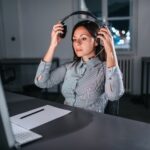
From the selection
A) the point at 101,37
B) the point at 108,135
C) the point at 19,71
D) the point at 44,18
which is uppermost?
the point at 44,18

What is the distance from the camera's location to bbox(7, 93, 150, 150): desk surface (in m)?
0.84

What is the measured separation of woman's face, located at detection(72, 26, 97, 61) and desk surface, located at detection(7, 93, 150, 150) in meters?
0.38

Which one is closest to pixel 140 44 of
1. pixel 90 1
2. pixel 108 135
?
Answer: pixel 90 1

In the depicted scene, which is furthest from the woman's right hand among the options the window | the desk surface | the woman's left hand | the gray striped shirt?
the window

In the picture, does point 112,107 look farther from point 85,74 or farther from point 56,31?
point 56,31

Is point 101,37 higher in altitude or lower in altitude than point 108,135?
higher

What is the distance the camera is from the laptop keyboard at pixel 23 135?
892 mm

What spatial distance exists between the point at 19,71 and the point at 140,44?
213cm

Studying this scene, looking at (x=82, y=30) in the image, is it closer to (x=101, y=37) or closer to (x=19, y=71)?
(x=101, y=37)

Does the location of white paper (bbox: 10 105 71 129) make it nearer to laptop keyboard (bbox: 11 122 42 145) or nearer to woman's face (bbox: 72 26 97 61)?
laptop keyboard (bbox: 11 122 42 145)

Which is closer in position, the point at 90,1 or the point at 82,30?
the point at 82,30

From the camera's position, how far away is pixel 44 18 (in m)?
4.39

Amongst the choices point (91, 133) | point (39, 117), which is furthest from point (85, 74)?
point (91, 133)

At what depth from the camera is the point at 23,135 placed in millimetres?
939
